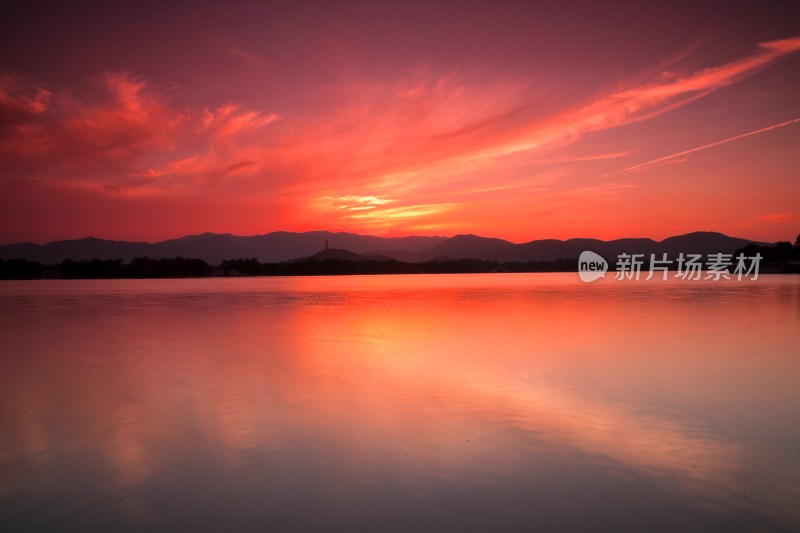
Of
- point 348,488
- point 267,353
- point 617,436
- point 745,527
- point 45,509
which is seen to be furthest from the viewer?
point 267,353

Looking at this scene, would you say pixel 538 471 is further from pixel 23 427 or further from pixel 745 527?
pixel 23 427

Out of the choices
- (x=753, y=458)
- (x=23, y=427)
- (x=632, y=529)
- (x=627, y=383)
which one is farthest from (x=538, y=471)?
(x=23, y=427)

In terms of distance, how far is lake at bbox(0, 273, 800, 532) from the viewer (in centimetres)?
517

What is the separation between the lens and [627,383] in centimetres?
1087

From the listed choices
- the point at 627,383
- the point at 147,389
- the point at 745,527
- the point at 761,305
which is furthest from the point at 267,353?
the point at 761,305

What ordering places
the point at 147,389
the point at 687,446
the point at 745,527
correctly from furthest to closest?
the point at 147,389 → the point at 687,446 → the point at 745,527

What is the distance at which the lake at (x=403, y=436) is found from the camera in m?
5.17

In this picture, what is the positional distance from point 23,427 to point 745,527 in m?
8.85

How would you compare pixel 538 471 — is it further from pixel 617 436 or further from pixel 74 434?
pixel 74 434

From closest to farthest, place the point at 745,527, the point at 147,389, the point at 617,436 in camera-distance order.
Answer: the point at 745,527 → the point at 617,436 → the point at 147,389

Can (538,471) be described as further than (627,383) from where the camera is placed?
No

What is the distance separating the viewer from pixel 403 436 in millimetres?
7480

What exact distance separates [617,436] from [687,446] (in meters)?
0.82

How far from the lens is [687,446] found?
6910 mm
